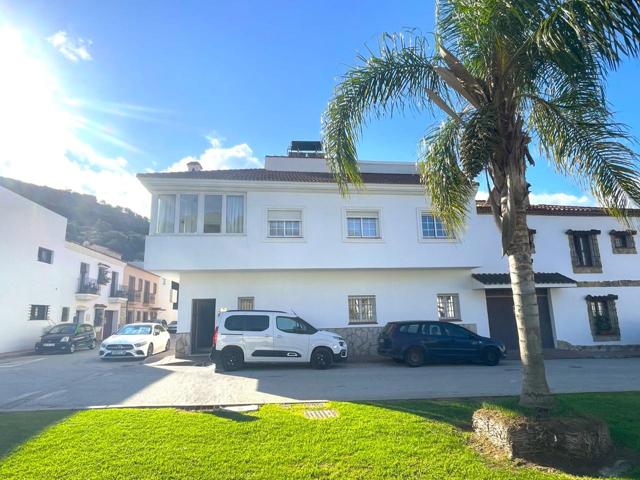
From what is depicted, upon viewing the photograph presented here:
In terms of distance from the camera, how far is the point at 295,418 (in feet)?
A: 20.3

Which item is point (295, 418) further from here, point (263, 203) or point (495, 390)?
point (263, 203)

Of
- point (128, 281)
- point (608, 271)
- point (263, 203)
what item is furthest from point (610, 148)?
point (128, 281)

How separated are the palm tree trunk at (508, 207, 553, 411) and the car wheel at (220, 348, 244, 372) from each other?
887 centimetres

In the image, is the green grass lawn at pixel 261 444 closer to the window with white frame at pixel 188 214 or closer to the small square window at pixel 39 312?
the window with white frame at pixel 188 214

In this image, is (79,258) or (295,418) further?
(79,258)

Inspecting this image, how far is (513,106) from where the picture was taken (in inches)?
237

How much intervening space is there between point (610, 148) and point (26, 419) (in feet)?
34.1

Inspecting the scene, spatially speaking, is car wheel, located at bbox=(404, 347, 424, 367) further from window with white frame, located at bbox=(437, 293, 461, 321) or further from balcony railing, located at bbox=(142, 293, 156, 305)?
balcony railing, located at bbox=(142, 293, 156, 305)

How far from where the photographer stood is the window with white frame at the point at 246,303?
51.1 ft

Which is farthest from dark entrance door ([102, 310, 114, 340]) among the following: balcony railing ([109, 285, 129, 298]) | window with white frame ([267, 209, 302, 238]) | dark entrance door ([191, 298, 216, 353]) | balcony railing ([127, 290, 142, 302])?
window with white frame ([267, 209, 302, 238])

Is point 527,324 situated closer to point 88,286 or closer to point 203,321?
point 203,321

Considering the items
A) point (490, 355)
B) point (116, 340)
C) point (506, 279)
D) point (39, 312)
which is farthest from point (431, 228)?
point (39, 312)

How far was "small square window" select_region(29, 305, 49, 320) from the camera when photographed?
2194 cm

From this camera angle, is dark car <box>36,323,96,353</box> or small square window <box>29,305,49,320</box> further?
small square window <box>29,305,49,320</box>
